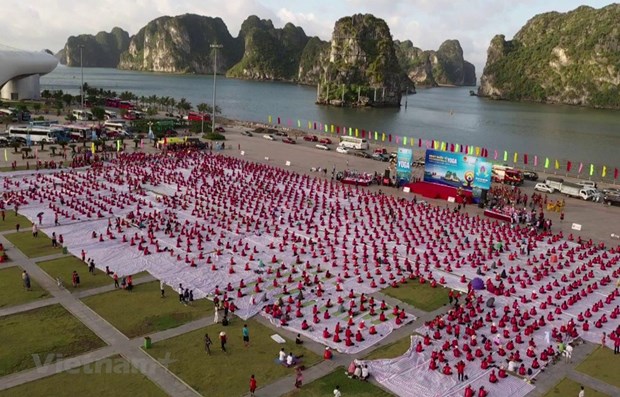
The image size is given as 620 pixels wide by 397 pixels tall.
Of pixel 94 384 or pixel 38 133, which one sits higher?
pixel 38 133

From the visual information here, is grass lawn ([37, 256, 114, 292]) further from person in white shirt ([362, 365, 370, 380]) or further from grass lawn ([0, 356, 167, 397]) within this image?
person in white shirt ([362, 365, 370, 380])

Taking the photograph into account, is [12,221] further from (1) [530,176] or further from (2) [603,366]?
(1) [530,176]

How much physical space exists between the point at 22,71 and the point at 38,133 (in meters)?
48.5

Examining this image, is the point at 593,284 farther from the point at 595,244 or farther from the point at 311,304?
the point at 311,304

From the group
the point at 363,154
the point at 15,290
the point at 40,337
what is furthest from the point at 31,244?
the point at 363,154

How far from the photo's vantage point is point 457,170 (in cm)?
5819

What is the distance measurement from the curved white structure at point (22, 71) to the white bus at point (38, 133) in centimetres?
4003

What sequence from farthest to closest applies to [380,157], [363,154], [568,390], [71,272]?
[363,154] → [380,157] → [71,272] → [568,390]

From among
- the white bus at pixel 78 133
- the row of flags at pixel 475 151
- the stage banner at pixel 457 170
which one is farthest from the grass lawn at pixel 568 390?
the white bus at pixel 78 133

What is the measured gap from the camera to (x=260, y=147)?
86.2 meters

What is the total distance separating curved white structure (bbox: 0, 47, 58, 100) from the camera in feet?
372

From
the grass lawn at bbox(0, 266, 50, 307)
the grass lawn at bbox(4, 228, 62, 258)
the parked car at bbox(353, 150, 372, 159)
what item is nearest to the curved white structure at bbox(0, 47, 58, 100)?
the parked car at bbox(353, 150, 372, 159)

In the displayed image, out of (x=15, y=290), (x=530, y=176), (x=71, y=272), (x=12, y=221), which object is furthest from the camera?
(x=530, y=176)

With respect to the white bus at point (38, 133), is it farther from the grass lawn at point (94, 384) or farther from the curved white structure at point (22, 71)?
the grass lawn at point (94, 384)
